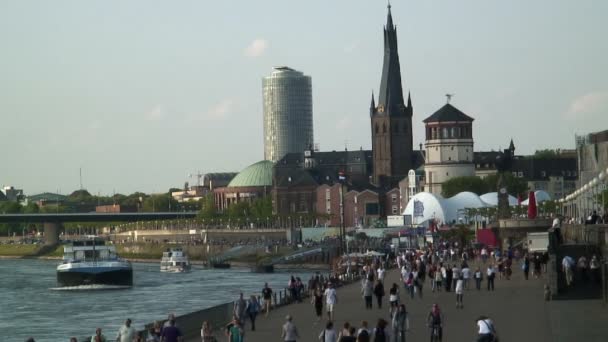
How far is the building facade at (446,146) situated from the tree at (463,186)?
7.42m

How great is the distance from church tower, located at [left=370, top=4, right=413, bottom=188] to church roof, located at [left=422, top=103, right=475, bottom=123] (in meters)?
14.3

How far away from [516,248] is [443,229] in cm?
3588

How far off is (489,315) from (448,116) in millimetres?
124764

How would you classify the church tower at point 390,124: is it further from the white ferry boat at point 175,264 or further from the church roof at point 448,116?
the white ferry boat at point 175,264

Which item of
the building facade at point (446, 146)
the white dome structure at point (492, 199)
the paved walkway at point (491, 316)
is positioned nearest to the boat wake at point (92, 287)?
the paved walkway at point (491, 316)

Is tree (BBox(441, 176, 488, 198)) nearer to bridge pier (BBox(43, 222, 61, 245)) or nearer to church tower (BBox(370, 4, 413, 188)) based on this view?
church tower (BBox(370, 4, 413, 188))

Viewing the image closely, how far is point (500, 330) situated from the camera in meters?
37.7

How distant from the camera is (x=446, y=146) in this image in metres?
166

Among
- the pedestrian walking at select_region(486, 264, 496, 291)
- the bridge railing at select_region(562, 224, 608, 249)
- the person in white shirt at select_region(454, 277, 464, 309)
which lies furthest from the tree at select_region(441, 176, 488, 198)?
the person in white shirt at select_region(454, 277, 464, 309)

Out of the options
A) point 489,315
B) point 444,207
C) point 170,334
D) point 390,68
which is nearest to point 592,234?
point 489,315

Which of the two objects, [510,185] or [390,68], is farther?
[390,68]

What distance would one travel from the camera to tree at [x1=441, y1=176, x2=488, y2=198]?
15488cm

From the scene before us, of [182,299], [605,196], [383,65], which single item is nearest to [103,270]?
[182,299]

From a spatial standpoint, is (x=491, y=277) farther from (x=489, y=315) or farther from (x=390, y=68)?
(x=390, y=68)
